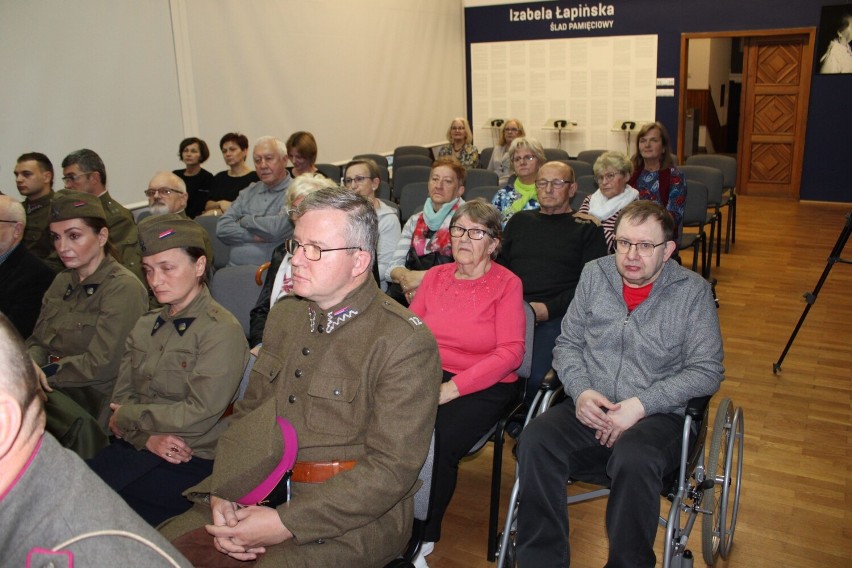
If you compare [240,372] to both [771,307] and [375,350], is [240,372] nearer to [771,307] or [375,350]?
[375,350]

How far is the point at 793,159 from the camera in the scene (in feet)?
32.3

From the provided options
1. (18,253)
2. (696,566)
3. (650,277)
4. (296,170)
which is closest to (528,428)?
(650,277)

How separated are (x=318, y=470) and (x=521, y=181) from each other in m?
3.28

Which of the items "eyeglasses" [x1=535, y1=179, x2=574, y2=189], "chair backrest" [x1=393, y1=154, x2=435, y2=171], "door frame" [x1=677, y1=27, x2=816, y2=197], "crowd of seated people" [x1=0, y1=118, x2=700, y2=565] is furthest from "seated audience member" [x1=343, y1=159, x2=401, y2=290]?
"door frame" [x1=677, y1=27, x2=816, y2=197]

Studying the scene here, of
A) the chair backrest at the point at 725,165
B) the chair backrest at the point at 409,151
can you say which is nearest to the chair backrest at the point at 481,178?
the chair backrest at the point at 725,165

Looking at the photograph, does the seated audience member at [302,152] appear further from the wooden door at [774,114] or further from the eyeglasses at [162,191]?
the wooden door at [774,114]

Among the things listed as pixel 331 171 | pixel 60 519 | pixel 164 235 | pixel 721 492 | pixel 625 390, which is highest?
pixel 164 235

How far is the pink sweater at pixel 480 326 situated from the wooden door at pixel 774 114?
8525 millimetres

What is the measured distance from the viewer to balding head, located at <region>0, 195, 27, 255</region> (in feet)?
11.0

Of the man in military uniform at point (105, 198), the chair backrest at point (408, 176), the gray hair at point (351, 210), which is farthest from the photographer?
the chair backrest at point (408, 176)

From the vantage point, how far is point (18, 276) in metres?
3.35

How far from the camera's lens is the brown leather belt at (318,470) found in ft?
6.05

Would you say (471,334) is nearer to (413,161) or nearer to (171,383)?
(171,383)

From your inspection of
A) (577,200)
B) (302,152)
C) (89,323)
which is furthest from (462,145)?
(89,323)
